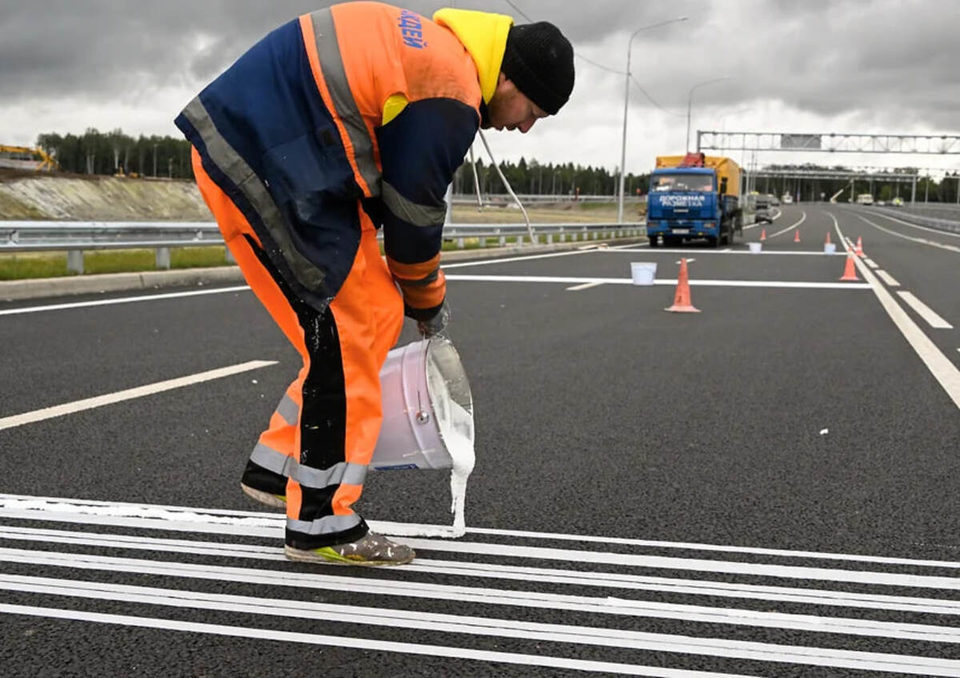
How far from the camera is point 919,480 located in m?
3.89

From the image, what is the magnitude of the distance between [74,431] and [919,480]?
3.64 m

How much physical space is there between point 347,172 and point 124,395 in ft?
10.6

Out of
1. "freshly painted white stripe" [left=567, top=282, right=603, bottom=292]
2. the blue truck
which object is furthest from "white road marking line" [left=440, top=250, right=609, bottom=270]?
the blue truck

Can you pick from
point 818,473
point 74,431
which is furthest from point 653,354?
point 74,431

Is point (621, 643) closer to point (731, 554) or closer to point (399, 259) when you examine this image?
A: point (731, 554)

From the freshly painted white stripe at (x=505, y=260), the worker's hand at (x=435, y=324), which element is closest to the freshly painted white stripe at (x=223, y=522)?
the worker's hand at (x=435, y=324)

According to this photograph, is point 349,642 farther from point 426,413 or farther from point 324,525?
point 426,413

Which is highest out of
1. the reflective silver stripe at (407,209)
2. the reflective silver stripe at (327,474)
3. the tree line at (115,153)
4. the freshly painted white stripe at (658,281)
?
the tree line at (115,153)

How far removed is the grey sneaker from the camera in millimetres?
2803

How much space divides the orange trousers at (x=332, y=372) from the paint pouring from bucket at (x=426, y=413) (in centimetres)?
14

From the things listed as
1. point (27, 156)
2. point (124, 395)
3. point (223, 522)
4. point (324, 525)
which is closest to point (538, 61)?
point (324, 525)

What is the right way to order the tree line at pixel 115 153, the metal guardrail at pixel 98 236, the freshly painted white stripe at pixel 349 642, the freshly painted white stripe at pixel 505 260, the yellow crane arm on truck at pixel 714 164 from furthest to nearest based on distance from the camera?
1. the tree line at pixel 115 153
2. the yellow crane arm on truck at pixel 714 164
3. the freshly painted white stripe at pixel 505 260
4. the metal guardrail at pixel 98 236
5. the freshly painted white stripe at pixel 349 642

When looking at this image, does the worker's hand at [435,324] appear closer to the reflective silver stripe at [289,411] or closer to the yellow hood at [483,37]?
the reflective silver stripe at [289,411]

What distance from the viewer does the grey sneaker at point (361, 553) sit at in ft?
9.20
